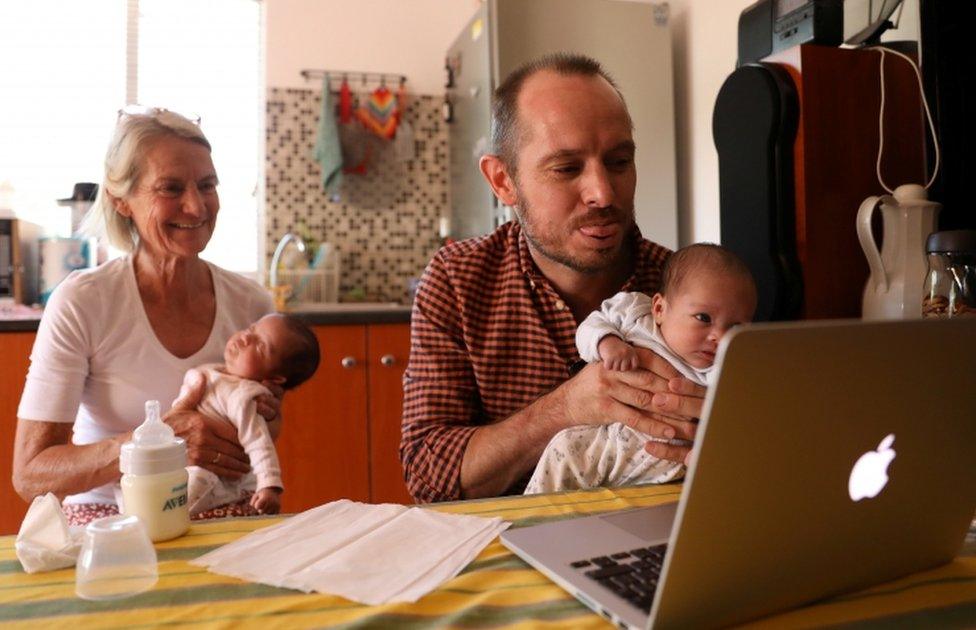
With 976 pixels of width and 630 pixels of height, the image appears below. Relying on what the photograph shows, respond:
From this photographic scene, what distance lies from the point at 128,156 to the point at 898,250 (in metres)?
1.52

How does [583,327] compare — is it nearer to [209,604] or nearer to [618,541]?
[618,541]

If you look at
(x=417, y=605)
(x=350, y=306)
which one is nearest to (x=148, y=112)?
(x=417, y=605)

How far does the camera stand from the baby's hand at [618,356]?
1066 mm

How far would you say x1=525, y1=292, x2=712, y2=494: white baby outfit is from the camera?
1073 mm

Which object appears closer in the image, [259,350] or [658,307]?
[658,307]

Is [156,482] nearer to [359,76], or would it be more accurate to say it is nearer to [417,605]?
[417,605]

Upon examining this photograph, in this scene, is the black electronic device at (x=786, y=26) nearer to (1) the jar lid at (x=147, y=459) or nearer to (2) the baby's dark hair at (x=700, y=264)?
(2) the baby's dark hair at (x=700, y=264)

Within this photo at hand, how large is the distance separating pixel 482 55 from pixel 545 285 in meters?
1.87

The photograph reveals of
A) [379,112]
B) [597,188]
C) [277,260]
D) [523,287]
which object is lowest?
[523,287]

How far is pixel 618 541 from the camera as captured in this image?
73 cm

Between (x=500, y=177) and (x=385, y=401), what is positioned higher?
(x=500, y=177)

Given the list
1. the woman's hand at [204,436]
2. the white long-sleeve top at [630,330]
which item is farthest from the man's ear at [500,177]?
the woman's hand at [204,436]

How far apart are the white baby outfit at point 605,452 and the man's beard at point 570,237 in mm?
150

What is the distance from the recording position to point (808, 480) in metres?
0.55
